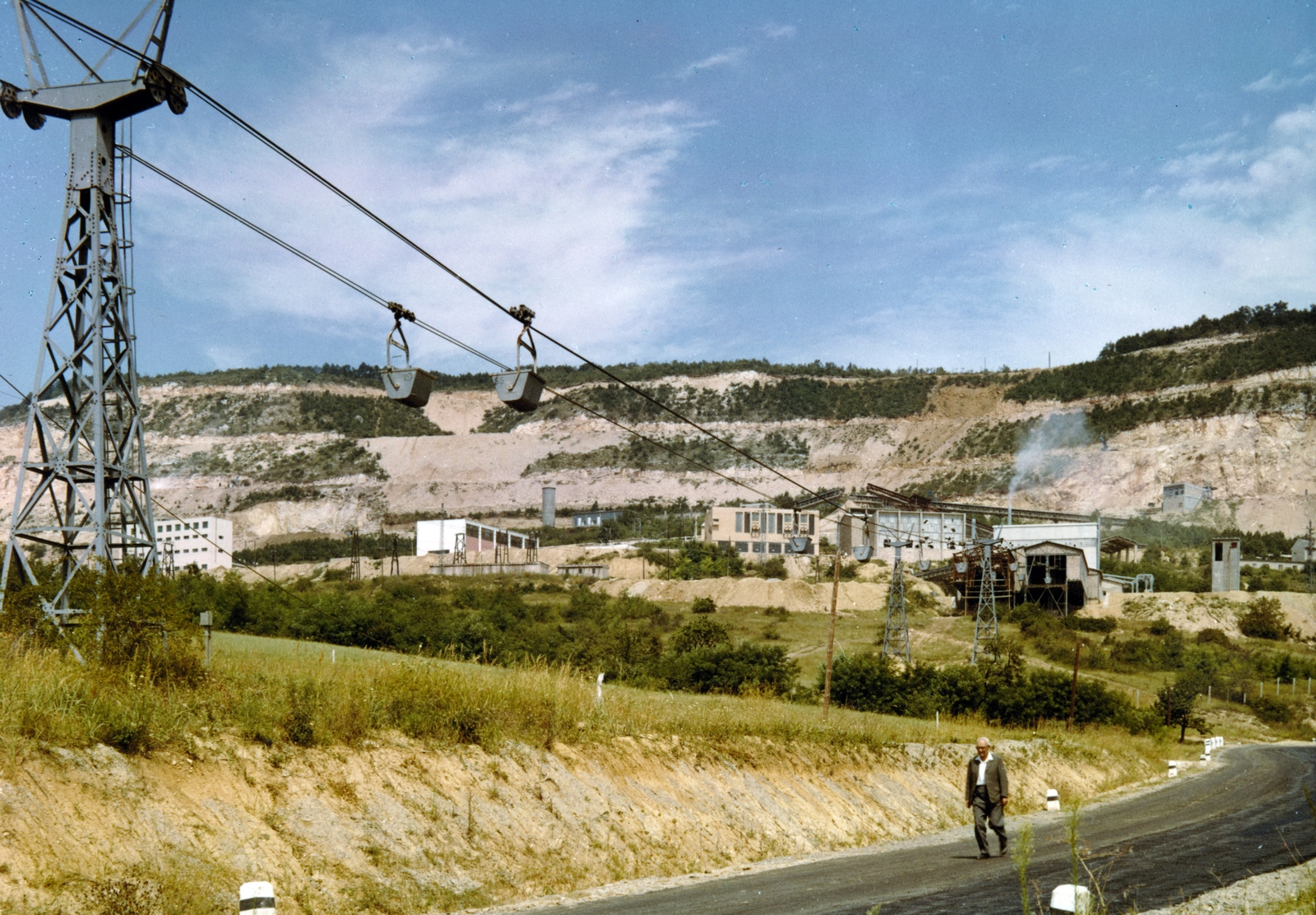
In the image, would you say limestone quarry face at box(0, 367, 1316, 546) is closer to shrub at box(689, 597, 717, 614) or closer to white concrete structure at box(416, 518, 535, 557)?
white concrete structure at box(416, 518, 535, 557)

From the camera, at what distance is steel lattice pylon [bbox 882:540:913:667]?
159 feet

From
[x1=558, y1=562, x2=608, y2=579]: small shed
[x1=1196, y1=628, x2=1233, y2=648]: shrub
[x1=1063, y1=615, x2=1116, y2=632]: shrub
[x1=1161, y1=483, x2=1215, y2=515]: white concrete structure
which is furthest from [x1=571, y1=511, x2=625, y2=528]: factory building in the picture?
[x1=1196, y1=628, x2=1233, y2=648]: shrub

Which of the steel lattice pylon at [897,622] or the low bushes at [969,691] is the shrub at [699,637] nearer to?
the steel lattice pylon at [897,622]

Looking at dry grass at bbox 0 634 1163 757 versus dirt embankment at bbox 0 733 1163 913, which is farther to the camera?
dry grass at bbox 0 634 1163 757

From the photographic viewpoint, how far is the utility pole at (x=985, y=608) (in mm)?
52781

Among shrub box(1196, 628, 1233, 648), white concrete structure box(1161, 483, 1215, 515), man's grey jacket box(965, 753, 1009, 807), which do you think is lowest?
shrub box(1196, 628, 1233, 648)

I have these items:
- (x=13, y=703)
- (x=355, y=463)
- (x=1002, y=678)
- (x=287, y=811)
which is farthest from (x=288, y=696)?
(x=355, y=463)

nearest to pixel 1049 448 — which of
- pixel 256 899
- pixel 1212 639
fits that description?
pixel 1212 639

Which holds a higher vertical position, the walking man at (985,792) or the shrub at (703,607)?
the walking man at (985,792)

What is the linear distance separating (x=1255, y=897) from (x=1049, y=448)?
506 ft

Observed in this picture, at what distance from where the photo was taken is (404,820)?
45.6ft

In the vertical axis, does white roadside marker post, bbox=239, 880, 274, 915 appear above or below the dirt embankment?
above

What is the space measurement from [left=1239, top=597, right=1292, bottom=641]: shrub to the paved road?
59.7m

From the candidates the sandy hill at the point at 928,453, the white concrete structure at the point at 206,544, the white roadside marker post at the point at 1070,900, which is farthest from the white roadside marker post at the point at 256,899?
the white concrete structure at the point at 206,544
